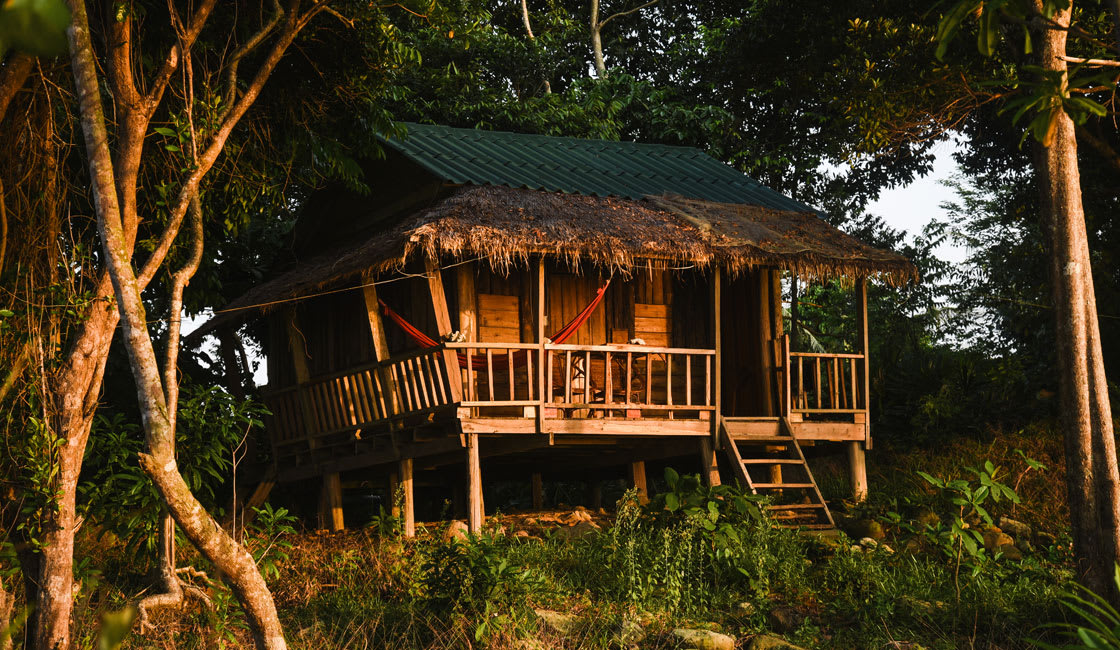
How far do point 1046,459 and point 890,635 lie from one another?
7.00 m

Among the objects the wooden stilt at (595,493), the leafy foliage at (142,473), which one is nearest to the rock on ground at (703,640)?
the leafy foliage at (142,473)

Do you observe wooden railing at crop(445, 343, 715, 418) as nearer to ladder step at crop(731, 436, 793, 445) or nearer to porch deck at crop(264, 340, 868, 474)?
porch deck at crop(264, 340, 868, 474)

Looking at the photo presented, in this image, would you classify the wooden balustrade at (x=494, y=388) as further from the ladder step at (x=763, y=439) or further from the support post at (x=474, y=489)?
the ladder step at (x=763, y=439)

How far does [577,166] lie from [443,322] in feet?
13.5

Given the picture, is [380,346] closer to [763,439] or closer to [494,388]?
[494,388]

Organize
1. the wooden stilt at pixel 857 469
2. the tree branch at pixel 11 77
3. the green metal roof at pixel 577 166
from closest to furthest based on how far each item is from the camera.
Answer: the tree branch at pixel 11 77
the wooden stilt at pixel 857 469
the green metal roof at pixel 577 166

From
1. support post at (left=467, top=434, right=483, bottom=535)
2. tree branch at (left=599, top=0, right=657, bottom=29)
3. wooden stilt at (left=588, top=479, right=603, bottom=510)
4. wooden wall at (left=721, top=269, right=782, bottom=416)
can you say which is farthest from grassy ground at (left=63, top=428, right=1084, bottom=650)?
tree branch at (left=599, top=0, right=657, bottom=29)

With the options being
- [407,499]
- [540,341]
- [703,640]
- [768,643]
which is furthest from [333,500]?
[768,643]

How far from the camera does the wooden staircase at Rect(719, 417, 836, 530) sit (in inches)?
462

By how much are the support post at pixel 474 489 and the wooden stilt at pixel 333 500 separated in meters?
2.89

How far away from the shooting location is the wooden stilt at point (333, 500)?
1381cm

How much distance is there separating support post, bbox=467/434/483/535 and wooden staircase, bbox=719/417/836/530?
274cm

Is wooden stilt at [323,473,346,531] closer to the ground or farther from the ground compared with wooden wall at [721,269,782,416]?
closer to the ground

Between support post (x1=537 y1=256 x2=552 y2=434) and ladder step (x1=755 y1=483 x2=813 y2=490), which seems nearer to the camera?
support post (x1=537 y1=256 x2=552 y2=434)
